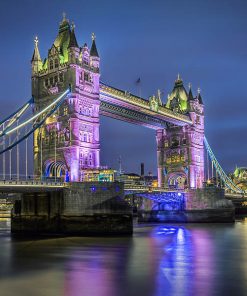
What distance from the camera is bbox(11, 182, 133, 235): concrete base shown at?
38438 millimetres

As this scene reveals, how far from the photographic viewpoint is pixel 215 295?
18.0 metres

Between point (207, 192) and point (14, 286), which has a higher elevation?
point (207, 192)

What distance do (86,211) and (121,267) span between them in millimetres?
14454

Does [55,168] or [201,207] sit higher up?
[55,168]

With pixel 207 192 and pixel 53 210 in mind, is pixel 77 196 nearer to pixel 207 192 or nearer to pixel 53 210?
pixel 53 210

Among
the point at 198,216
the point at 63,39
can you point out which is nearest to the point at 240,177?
the point at 198,216

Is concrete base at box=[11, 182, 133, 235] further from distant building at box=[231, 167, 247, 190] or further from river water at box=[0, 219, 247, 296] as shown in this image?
distant building at box=[231, 167, 247, 190]

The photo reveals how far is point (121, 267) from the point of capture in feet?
79.9

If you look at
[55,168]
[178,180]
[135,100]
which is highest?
[135,100]

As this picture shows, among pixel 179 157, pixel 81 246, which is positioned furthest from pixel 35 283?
pixel 179 157

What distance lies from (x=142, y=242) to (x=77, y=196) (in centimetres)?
638

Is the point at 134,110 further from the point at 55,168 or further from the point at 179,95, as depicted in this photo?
the point at 179,95

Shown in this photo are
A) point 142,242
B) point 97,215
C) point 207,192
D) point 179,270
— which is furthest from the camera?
point 207,192

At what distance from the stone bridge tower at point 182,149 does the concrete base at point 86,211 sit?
1128 inches
